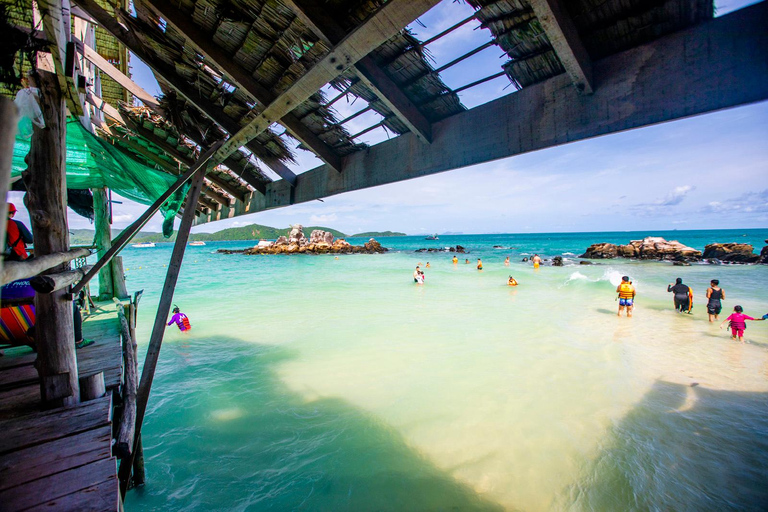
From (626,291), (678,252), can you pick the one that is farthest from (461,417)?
(678,252)

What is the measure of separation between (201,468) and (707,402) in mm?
7654

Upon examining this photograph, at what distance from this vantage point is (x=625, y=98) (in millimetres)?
2184

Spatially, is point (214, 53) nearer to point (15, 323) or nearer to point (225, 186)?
point (225, 186)

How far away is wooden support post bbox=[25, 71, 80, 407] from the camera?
227cm

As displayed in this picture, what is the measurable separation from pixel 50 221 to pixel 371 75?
9.14ft

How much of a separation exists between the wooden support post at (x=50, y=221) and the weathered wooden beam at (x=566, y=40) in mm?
3496

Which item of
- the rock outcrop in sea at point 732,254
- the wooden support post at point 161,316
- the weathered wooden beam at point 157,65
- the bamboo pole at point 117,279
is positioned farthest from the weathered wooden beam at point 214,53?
the rock outcrop in sea at point 732,254

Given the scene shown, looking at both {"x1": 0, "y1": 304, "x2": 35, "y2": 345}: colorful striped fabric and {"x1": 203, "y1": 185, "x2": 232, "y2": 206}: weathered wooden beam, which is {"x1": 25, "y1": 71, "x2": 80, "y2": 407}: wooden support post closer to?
{"x1": 0, "y1": 304, "x2": 35, "y2": 345}: colorful striped fabric

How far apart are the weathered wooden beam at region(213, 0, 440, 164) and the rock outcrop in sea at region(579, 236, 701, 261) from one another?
3724 cm

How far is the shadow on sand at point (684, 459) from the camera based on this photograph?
130 inches

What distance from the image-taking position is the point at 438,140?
3221 millimetres

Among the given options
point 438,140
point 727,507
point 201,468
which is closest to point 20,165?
point 201,468

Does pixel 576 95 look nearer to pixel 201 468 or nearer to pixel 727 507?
pixel 727 507

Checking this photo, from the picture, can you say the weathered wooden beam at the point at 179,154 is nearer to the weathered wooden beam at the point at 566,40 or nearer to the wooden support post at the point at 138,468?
the wooden support post at the point at 138,468
